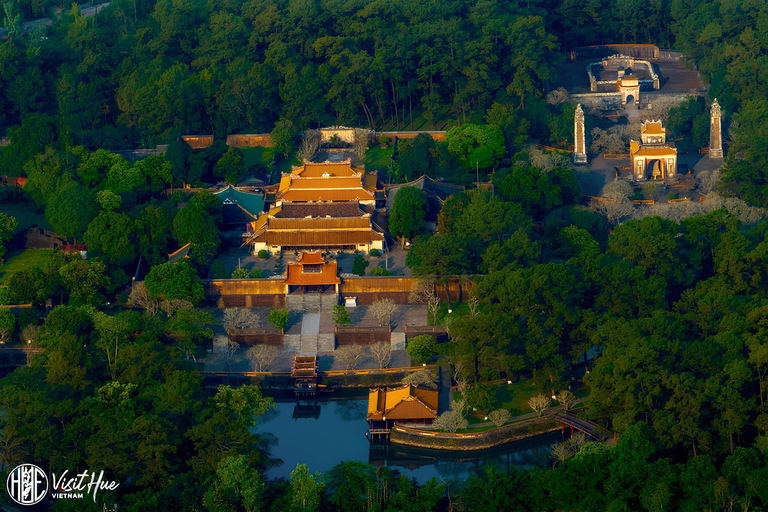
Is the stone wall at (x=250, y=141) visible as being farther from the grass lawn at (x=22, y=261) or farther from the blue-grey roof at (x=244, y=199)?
the grass lawn at (x=22, y=261)

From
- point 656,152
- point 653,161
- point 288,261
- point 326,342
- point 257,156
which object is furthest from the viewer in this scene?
point 257,156

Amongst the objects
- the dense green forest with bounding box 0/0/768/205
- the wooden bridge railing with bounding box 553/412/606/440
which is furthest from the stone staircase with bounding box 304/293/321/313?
the dense green forest with bounding box 0/0/768/205

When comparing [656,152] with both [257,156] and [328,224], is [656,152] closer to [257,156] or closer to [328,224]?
[328,224]

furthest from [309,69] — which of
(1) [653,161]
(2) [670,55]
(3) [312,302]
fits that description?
(2) [670,55]

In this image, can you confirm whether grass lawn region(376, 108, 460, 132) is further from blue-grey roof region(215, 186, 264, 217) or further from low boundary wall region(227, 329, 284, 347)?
low boundary wall region(227, 329, 284, 347)

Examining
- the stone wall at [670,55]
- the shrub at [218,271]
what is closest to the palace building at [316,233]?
the shrub at [218,271]

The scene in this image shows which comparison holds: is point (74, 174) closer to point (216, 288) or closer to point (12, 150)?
point (12, 150)

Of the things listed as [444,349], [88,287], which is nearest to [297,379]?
[444,349]
